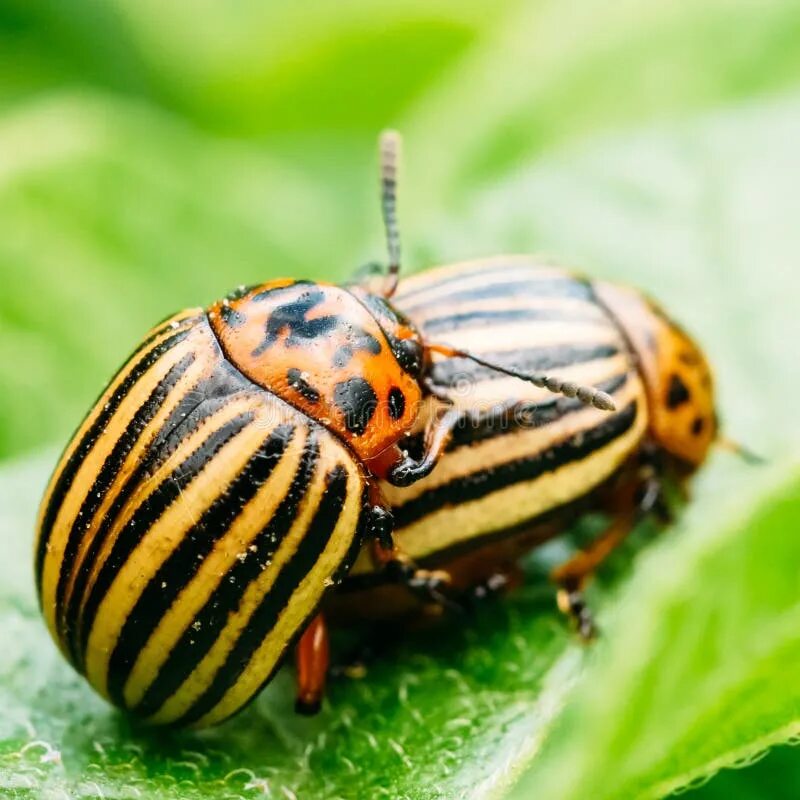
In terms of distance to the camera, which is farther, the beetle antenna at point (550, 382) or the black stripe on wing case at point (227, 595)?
the beetle antenna at point (550, 382)

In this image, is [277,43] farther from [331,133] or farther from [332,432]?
[332,432]

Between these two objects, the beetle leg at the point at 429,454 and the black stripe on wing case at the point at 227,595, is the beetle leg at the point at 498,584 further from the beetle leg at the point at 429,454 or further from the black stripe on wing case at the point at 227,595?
the black stripe on wing case at the point at 227,595

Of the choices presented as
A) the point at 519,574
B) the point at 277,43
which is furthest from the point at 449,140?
the point at 519,574

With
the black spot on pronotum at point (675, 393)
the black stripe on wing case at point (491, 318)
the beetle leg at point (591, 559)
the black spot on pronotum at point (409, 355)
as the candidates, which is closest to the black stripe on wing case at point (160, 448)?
the black spot on pronotum at point (409, 355)

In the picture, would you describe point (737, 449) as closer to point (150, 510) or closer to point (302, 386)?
point (302, 386)

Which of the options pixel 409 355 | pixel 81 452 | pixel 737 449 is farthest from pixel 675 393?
pixel 81 452

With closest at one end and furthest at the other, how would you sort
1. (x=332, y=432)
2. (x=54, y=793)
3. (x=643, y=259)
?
(x=54, y=793), (x=332, y=432), (x=643, y=259)

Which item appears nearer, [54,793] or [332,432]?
[54,793]
